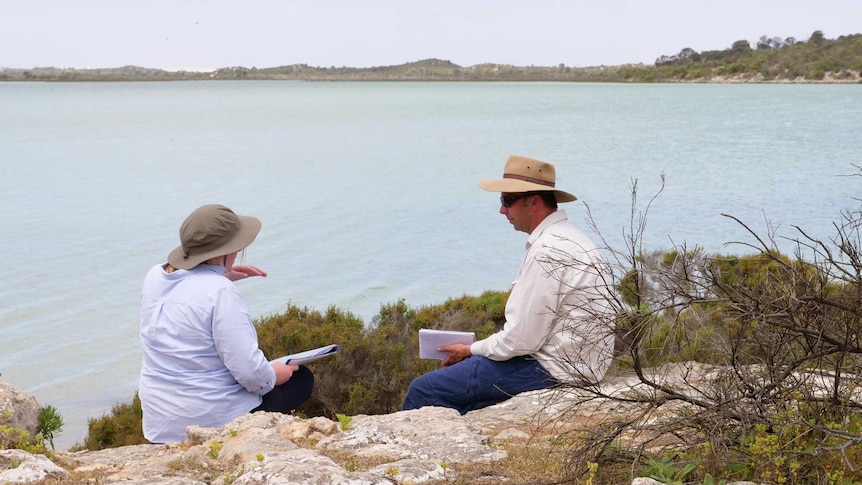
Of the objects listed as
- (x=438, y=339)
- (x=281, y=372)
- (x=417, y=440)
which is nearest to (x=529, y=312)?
(x=438, y=339)

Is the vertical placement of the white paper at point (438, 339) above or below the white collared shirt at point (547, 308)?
below

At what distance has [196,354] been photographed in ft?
14.7

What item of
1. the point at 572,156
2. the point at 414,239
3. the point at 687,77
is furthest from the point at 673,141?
the point at 687,77

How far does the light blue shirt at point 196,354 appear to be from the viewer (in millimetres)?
4383

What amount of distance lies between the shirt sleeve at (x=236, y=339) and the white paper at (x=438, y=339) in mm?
1077

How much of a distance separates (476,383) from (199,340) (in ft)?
5.12

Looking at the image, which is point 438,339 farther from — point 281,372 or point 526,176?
point 526,176

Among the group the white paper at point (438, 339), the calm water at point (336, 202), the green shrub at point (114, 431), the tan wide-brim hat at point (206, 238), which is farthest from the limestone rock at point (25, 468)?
the calm water at point (336, 202)

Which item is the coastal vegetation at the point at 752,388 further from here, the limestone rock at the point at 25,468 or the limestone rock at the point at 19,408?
the limestone rock at the point at 19,408

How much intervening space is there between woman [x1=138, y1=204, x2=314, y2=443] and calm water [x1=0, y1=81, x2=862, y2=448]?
13.0 feet

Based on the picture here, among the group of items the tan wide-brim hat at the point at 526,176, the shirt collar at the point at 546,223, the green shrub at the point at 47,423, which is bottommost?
the green shrub at the point at 47,423

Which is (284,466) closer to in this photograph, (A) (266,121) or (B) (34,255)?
(B) (34,255)

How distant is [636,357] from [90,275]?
12706mm

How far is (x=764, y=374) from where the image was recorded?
3217mm
